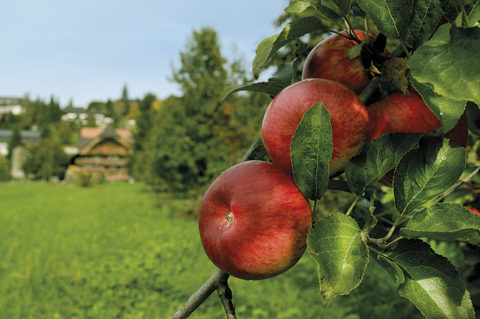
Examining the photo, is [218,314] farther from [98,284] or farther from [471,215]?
[471,215]

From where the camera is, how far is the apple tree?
36 centimetres

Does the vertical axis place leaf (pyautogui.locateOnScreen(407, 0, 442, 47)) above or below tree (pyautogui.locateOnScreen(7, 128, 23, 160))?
above

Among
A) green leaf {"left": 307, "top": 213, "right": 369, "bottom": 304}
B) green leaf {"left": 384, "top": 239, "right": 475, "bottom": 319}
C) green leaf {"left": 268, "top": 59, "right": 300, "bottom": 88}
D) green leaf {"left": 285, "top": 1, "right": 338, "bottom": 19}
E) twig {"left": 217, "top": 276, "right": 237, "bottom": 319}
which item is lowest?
twig {"left": 217, "top": 276, "right": 237, "bottom": 319}

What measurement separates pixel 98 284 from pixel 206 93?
22.2 feet

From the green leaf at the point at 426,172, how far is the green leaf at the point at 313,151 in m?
0.08

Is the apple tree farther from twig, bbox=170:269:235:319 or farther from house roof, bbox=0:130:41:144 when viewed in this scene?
house roof, bbox=0:130:41:144

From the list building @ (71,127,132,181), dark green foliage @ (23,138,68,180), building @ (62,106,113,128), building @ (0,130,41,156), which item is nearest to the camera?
dark green foliage @ (23,138,68,180)

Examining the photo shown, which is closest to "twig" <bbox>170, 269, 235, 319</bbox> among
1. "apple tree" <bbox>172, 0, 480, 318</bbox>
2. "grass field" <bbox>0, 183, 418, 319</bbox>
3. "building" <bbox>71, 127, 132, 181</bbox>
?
"apple tree" <bbox>172, 0, 480, 318</bbox>

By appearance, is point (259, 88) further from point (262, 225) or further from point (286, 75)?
point (262, 225)

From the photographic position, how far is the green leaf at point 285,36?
49 centimetres

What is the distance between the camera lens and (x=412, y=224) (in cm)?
38

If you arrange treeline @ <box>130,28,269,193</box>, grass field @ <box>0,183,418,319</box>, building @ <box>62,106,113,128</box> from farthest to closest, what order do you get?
1. building @ <box>62,106,113,128</box>
2. treeline @ <box>130,28,269,193</box>
3. grass field @ <box>0,183,418,319</box>

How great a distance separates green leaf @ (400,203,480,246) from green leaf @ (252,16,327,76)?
27 cm

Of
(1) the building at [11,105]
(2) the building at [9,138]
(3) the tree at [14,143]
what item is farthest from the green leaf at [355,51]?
(1) the building at [11,105]
